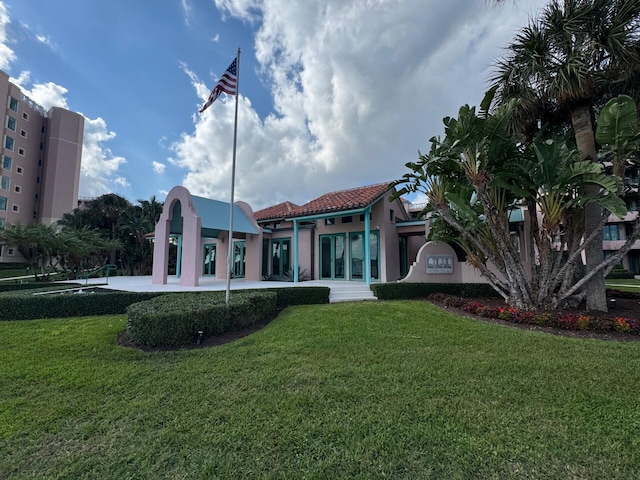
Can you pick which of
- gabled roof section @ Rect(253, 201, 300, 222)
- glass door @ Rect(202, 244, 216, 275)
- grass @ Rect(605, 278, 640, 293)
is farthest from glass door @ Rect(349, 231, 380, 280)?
grass @ Rect(605, 278, 640, 293)

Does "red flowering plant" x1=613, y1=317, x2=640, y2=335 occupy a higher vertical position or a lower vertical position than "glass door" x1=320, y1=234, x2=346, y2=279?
lower

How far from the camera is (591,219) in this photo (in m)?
8.69

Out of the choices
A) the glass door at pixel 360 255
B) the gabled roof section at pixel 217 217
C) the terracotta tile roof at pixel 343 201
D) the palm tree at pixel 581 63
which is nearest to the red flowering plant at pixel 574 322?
the palm tree at pixel 581 63

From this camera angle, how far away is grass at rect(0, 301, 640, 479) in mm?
2807

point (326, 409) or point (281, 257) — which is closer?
point (326, 409)

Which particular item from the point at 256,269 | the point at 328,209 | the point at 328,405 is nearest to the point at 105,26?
the point at 328,209

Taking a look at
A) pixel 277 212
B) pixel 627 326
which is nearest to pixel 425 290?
pixel 627 326

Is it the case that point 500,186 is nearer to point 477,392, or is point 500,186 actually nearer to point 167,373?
point 477,392

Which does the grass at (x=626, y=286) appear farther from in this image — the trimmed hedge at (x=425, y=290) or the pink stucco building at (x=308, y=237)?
the pink stucco building at (x=308, y=237)

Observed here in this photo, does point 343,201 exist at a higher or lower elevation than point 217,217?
higher

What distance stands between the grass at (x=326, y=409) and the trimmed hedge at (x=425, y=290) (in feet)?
18.2

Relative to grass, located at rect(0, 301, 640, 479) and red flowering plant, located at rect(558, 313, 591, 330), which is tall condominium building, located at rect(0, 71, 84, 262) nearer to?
grass, located at rect(0, 301, 640, 479)

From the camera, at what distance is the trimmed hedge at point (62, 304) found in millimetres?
8891

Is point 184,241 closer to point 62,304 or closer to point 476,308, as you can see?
point 62,304
